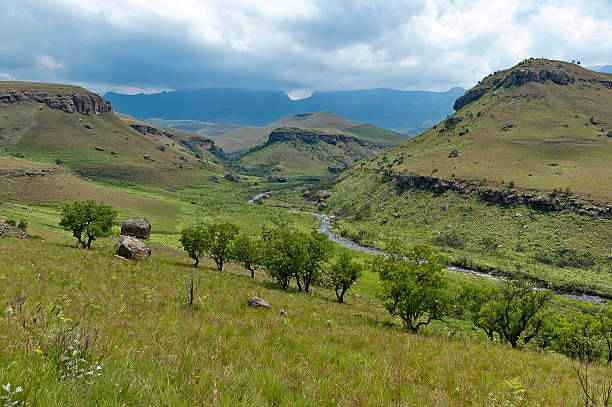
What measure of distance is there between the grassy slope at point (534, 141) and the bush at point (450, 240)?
30.7 meters

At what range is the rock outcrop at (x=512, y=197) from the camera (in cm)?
7238

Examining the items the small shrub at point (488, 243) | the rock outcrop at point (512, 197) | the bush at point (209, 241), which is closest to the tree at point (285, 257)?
the bush at point (209, 241)

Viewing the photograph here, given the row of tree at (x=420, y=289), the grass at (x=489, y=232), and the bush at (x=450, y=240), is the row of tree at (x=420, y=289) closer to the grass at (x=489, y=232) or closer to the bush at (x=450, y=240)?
the grass at (x=489, y=232)

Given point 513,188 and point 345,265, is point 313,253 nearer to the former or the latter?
point 345,265

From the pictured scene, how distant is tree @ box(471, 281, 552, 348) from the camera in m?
21.3

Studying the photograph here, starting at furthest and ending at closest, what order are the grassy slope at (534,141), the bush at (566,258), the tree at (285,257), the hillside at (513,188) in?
1. the grassy slope at (534,141)
2. the hillside at (513,188)
3. the bush at (566,258)
4. the tree at (285,257)

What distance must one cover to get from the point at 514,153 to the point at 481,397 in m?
137

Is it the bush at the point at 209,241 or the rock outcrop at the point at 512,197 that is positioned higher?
the rock outcrop at the point at 512,197

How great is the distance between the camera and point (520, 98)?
534ft

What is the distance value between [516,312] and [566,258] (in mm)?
59601

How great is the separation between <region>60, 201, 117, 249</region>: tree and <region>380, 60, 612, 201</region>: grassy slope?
110017 millimetres

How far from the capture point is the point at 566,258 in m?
63.3

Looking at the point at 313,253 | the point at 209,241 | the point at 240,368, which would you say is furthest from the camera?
the point at 209,241

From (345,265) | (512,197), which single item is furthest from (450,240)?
(345,265)
